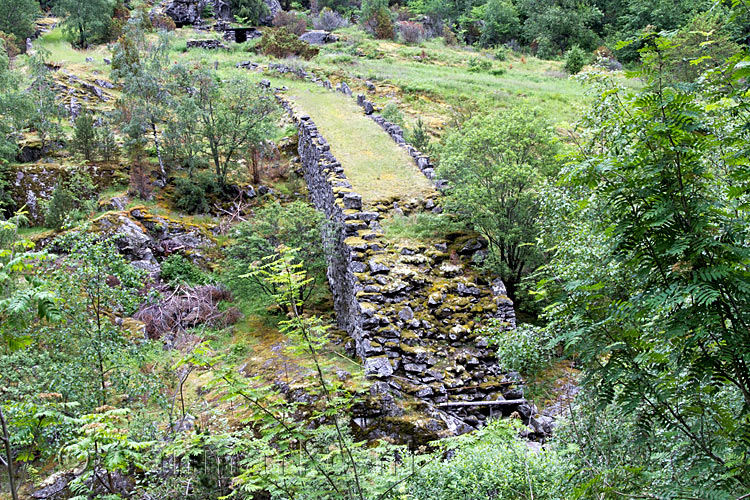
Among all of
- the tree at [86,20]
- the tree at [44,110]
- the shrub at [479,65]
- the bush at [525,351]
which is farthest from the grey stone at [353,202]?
the tree at [86,20]

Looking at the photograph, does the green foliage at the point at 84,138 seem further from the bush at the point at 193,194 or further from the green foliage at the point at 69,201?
the bush at the point at 193,194

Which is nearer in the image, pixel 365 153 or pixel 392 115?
pixel 365 153

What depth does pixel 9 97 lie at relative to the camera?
48.8 feet

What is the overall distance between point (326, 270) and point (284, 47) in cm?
2163

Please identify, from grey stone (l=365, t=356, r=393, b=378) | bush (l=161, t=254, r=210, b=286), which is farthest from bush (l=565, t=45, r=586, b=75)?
grey stone (l=365, t=356, r=393, b=378)

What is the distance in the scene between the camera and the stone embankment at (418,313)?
8.44 m

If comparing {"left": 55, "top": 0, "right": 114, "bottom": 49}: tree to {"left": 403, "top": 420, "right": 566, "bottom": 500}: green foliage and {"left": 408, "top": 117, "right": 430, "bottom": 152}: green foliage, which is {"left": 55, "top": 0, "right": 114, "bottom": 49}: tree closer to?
{"left": 408, "top": 117, "right": 430, "bottom": 152}: green foliage

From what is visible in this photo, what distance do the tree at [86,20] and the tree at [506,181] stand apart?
25.6 meters

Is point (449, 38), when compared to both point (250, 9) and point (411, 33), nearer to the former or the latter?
point (411, 33)

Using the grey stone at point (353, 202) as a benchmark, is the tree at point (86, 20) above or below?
above

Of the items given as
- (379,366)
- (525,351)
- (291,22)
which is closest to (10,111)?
(379,366)

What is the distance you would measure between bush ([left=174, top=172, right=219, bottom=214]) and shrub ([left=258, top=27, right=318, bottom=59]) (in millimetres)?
16465

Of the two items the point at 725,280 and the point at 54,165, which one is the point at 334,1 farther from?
the point at 725,280

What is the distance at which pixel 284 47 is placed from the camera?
1186 inches
